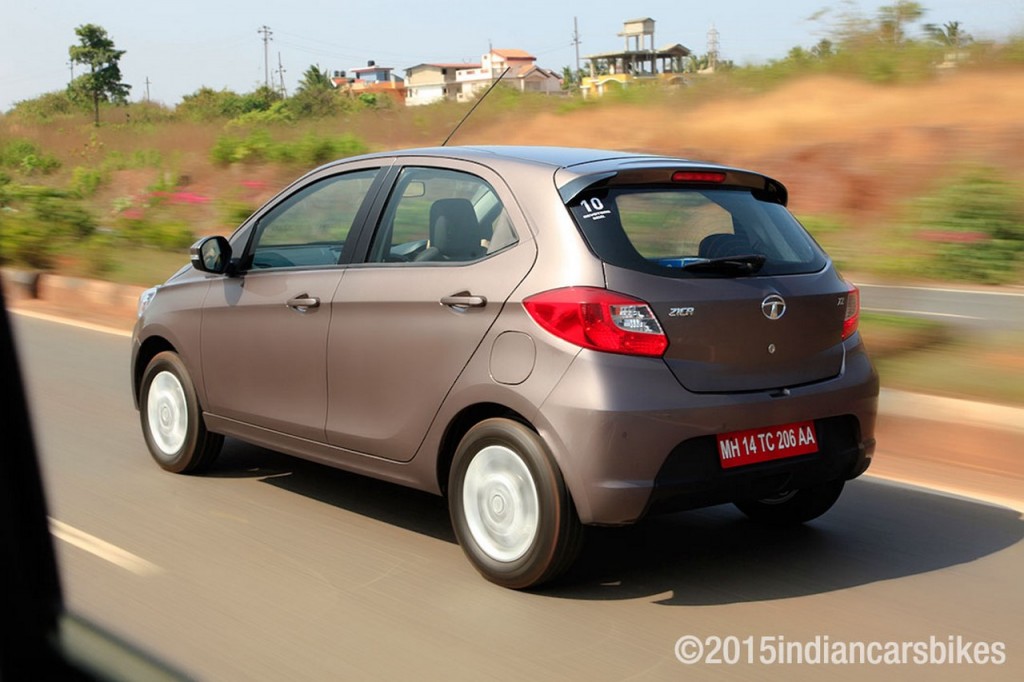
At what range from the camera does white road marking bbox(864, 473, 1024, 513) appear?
5855mm

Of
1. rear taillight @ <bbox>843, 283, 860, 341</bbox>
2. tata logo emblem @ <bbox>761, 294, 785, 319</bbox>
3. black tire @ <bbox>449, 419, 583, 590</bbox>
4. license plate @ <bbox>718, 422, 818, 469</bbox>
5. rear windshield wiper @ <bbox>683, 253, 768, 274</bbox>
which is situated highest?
rear windshield wiper @ <bbox>683, 253, 768, 274</bbox>

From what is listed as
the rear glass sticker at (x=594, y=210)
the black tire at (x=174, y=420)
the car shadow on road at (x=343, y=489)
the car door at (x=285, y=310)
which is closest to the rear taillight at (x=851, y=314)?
the rear glass sticker at (x=594, y=210)

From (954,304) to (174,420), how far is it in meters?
9.68

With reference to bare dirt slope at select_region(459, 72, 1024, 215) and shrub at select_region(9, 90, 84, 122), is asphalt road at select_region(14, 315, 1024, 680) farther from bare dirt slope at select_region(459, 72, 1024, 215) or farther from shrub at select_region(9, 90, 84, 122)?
shrub at select_region(9, 90, 84, 122)

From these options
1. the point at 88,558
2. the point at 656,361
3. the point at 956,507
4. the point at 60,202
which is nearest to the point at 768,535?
the point at 956,507

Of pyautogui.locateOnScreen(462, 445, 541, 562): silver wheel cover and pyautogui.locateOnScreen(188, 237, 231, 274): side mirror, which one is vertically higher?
pyautogui.locateOnScreen(188, 237, 231, 274): side mirror

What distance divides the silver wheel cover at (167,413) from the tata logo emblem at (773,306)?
3101 millimetres

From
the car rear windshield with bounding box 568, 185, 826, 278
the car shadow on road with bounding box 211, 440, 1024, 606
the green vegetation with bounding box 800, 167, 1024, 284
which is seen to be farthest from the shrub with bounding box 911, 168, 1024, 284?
the car rear windshield with bounding box 568, 185, 826, 278

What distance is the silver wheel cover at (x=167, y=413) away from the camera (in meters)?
6.26

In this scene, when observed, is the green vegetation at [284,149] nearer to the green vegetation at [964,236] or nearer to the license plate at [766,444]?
the green vegetation at [964,236]

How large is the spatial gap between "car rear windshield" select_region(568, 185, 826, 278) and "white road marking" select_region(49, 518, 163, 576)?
2.17 metres

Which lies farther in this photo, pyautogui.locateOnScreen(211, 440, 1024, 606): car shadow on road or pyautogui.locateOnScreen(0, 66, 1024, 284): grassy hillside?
pyautogui.locateOnScreen(0, 66, 1024, 284): grassy hillside

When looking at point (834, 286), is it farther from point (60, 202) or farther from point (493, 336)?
point (60, 202)

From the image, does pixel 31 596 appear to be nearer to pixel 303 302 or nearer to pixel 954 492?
pixel 303 302
